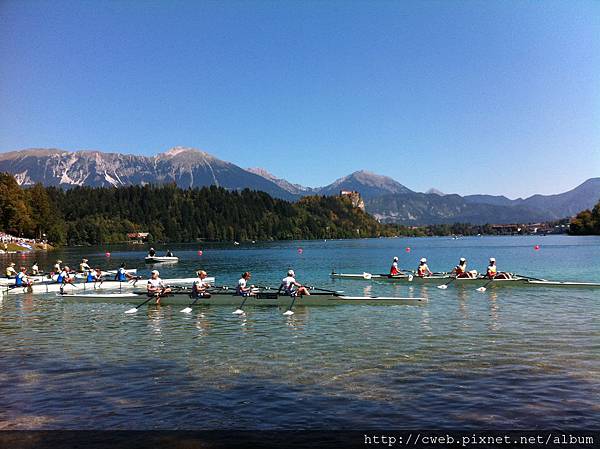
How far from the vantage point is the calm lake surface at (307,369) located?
39.0 feet

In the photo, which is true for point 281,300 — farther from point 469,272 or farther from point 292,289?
point 469,272

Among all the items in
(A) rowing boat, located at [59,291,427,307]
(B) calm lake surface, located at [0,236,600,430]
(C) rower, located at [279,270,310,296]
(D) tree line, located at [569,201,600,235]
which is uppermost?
(D) tree line, located at [569,201,600,235]

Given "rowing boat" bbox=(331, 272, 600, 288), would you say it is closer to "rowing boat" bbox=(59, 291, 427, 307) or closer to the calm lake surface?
the calm lake surface

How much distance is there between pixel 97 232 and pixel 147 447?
193984 mm

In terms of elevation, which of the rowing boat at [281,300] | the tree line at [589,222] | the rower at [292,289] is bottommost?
the rowing boat at [281,300]

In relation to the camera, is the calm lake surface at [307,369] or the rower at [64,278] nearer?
the calm lake surface at [307,369]

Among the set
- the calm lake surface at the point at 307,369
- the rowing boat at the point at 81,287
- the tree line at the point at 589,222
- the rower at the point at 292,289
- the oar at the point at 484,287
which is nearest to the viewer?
the calm lake surface at the point at 307,369

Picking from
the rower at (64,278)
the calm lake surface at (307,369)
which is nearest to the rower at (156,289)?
the calm lake surface at (307,369)

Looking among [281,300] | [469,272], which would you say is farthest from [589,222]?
[281,300]

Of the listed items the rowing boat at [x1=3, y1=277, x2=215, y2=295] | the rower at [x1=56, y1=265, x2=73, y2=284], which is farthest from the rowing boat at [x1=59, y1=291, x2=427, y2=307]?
the rower at [x1=56, y1=265, x2=73, y2=284]

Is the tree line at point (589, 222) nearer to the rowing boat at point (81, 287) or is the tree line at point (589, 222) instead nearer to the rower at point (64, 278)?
the rowing boat at point (81, 287)

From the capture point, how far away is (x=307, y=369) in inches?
630

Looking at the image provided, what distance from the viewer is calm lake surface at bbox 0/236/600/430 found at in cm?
1188

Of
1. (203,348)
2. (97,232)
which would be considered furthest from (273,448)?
(97,232)
